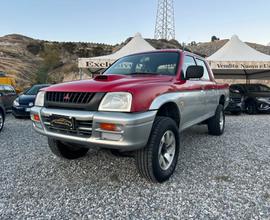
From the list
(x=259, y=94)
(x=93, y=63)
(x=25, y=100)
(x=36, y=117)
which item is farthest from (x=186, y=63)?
(x=259, y=94)

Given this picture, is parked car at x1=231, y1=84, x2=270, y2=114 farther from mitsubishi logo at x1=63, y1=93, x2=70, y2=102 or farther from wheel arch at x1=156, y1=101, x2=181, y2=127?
mitsubishi logo at x1=63, y1=93, x2=70, y2=102

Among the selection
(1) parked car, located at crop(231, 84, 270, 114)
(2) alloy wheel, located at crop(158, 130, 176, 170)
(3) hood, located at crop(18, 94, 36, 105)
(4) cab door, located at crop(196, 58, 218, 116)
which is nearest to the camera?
(2) alloy wheel, located at crop(158, 130, 176, 170)

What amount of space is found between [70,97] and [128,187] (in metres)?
1.30

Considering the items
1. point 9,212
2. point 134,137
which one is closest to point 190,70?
point 134,137

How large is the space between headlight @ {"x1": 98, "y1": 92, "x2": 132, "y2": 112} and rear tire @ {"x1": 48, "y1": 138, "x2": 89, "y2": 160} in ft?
3.70

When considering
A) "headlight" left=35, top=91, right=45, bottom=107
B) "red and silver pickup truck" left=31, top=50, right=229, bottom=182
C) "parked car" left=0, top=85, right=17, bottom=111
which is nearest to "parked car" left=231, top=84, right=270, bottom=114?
"red and silver pickup truck" left=31, top=50, right=229, bottom=182

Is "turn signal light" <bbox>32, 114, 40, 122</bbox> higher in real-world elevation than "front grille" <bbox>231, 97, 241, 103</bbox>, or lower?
higher

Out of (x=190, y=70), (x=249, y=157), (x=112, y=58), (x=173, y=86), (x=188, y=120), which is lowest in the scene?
(x=249, y=157)

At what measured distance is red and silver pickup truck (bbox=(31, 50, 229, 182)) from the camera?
89.3 inches

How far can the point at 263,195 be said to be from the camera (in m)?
2.54

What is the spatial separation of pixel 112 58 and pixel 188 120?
7.76m

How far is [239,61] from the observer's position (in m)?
10.7

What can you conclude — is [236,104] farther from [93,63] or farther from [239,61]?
[93,63]

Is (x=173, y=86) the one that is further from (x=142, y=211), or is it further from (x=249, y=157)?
(x=249, y=157)
